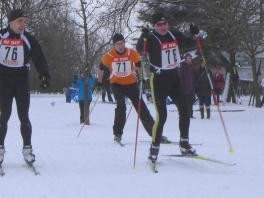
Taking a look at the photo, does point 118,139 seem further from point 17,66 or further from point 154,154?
point 17,66

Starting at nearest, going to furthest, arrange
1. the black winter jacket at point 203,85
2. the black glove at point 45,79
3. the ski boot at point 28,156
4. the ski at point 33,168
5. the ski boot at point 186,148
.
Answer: the ski at point 33,168 < the ski boot at point 28,156 < the black glove at point 45,79 < the ski boot at point 186,148 < the black winter jacket at point 203,85

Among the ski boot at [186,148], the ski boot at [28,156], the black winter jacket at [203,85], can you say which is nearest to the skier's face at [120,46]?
the ski boot at [186,148]

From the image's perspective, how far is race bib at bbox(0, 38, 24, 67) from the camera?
6828 mm

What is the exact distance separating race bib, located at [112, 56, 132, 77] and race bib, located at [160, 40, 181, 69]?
278cm

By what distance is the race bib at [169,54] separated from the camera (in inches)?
284

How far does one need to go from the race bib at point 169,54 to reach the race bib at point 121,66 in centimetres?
278

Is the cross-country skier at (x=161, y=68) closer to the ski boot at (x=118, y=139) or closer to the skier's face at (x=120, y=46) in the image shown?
the skier's face at (x=120, y=46)

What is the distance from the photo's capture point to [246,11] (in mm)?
15531

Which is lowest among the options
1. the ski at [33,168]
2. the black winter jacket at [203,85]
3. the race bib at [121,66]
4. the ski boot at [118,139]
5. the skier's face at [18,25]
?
the ski boot at [118,139]

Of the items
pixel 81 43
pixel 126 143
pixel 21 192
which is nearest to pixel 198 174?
pixel 21 192

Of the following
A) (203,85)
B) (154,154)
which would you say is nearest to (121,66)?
(154,154)

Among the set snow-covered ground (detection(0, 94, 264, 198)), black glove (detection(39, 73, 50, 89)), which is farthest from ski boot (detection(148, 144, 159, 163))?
black glove (detection(39, 73, 50, 89))

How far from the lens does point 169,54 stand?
23.8 ft

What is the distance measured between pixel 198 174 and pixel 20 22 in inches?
109
